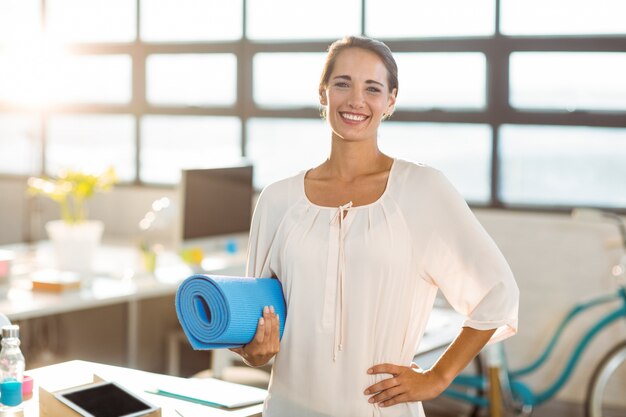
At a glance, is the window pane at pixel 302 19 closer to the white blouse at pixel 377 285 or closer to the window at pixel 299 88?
the window at pixel 299 88

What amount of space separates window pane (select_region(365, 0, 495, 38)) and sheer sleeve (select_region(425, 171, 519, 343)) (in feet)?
9.65

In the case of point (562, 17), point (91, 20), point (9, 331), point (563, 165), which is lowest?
point (9, 331)

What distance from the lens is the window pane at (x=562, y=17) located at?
4535 mm

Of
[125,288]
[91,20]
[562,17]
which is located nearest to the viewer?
[125,288]

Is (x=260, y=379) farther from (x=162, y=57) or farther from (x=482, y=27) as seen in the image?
(x=162, y=57)

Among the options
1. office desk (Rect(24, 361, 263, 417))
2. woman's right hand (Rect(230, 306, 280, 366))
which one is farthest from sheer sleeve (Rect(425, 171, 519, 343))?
office desk (Rect(24, 361, 263, 417))

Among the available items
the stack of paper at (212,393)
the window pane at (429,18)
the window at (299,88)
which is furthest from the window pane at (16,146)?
the stack of paper at (212,393)

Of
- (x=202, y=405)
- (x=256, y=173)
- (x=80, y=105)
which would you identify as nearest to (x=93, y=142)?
(x=80, y=105)

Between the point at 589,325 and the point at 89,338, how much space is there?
2455mm

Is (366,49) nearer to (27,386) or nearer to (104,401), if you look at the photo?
(104,401)

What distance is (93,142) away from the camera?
6121 millimetres

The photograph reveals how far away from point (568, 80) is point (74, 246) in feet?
7.73

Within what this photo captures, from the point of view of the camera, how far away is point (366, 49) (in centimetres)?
207

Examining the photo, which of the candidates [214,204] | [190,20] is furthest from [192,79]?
[214,204]
